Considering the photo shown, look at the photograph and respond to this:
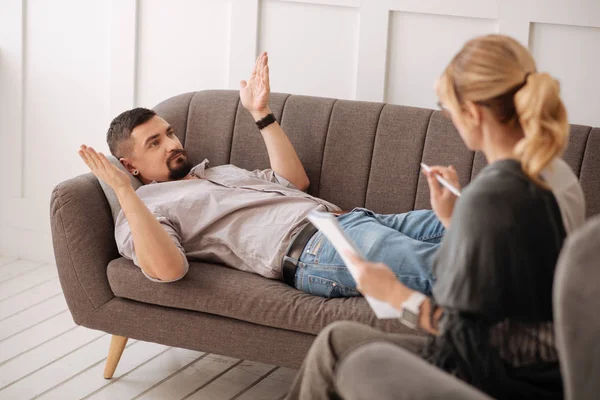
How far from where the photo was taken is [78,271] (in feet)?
8.32

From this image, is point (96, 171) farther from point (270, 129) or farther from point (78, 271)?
point (270, 129)

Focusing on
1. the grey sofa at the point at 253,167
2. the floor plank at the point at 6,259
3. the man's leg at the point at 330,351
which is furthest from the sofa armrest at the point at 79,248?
the floor plank at the point at 6,259

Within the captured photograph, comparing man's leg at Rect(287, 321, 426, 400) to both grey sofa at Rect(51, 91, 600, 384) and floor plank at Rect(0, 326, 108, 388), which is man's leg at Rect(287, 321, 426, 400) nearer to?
grey sofa at Rect(51, 91, 600, 384)

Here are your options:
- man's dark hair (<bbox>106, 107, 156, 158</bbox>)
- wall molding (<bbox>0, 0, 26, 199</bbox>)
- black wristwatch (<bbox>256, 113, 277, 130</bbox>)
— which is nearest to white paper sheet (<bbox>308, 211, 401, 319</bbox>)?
black wristwatch (<bbox>256, 113, 277, 130</bbox>)

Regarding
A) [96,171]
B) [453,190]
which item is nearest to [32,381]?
[96,171]

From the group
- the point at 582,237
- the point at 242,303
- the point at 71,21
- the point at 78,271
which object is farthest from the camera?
the point at 71,21

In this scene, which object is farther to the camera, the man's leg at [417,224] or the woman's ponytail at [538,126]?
the man's leg at [417,224]

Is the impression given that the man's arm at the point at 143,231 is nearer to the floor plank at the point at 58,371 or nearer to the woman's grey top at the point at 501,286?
the floor plank at the point at 58,371

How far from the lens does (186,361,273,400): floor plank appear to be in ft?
8.66

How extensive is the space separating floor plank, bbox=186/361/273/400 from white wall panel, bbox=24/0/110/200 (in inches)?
56.6

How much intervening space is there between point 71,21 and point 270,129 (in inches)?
54.4

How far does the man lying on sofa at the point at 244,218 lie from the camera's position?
7.69 feet

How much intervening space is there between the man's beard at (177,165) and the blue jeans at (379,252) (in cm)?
61

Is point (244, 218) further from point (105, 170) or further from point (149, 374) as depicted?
point (149, 374)
